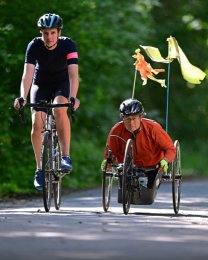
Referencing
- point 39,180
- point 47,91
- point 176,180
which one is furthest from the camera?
point 176,180

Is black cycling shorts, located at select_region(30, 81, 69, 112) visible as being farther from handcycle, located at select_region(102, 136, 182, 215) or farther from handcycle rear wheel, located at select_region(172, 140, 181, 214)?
handcycle rear wheel, located at select_region(172, 140, 181, 214)

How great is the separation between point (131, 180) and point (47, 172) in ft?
3.00

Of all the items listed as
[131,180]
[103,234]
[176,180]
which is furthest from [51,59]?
[103,234]

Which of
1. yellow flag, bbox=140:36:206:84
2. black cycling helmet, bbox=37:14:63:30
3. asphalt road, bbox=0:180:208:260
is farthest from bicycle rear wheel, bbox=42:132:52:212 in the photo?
yellow flag, bbox=140:36:206:84

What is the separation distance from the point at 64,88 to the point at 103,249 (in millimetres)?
4413

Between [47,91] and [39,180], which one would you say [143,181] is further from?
[47,91]

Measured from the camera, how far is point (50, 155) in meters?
11.7

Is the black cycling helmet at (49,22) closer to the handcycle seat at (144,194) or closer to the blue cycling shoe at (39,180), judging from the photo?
the blue cycling shoe at (39,180)

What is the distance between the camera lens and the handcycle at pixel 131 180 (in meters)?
11.1

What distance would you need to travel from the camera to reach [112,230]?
911 centimetres

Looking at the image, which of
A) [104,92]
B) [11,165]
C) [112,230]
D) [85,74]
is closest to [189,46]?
[104,92]

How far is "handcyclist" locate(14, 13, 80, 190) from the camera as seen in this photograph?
11797 millimetres

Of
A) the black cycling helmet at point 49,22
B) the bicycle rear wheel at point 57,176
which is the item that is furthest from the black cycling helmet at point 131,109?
the black cycling helmet at point 49,22

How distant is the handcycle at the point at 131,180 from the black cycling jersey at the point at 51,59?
1.08 metres
